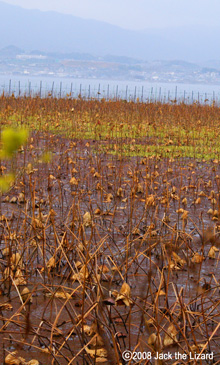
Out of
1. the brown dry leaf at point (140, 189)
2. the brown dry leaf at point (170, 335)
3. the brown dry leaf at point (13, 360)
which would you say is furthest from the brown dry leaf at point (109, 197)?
the brown dry leaf at point (13, 360)

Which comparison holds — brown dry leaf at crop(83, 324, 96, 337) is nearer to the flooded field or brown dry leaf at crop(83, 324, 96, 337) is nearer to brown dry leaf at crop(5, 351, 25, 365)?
the flooded field

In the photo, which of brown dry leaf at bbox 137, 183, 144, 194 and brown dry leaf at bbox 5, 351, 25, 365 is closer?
brown dry leaf at bbox 5, 351, 25, 365

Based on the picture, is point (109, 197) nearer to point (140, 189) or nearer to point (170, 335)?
point (140, 189)

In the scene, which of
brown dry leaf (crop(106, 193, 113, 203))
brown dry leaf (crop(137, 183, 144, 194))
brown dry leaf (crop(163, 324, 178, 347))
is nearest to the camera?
brown dry leaf (crop(163, 324, 178, 347))

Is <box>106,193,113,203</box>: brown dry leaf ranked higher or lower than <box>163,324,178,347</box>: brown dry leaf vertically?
lower

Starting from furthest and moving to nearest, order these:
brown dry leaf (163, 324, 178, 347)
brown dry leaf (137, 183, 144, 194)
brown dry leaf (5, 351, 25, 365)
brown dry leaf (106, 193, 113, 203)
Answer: brown dry leaf (137, 183, 144, 194) < brown dry leaf (106, 193, 113, 203) < brown dry leaf (163, 324, 178, 347) < brown dry leaf (5, 351, 25, 365)

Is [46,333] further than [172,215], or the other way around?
[172,215]

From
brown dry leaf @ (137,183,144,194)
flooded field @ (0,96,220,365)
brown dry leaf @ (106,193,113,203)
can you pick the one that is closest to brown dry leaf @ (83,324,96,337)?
flooded field @ (0,96,220,365)

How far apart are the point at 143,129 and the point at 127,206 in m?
7.80

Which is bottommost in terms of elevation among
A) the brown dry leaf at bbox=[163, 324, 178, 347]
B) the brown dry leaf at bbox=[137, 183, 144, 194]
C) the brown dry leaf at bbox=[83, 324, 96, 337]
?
the brown dry leaf at bbox=[137, 183, 144, 194]

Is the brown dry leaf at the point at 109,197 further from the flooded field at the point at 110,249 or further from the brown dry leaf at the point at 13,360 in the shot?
the brown dry leaf at the point at 13,360

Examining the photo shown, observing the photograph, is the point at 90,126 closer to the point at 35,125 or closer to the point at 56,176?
the point at 35,125

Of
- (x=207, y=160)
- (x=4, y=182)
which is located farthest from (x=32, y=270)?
(x=207, y=160)

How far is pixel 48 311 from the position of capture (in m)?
2.94
